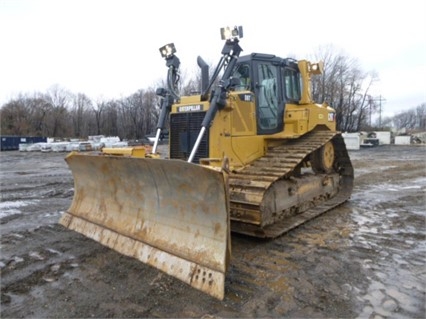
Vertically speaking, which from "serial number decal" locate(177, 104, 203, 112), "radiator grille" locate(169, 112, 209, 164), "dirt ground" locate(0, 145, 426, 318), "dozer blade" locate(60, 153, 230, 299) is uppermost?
"serial number decal" locate(177, 104, 203, 112)

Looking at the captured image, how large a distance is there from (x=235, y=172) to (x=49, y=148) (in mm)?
30279

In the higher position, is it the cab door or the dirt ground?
the cab door

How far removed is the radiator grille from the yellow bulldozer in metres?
0.02

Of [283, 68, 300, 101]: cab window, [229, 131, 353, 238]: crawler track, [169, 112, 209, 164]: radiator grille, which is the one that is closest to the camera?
[229, 131, 353, 238]: crawler track

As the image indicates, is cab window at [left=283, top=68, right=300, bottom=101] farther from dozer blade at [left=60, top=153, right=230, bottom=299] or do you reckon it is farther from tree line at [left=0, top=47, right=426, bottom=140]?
tree line at [left=0, top=47, right=426, bottom=140]

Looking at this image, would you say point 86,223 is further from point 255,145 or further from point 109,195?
point 255,145

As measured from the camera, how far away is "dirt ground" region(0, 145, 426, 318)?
328 centimetres

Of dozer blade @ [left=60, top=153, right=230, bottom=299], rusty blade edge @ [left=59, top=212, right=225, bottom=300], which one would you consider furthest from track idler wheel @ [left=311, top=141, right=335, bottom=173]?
rusty blade edge @ [left=59, top=212, right=225, bottom=300]

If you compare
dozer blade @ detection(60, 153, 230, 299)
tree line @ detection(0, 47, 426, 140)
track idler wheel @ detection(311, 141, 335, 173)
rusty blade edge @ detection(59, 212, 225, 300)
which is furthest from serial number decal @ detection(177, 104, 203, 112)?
tree line @ detection(0, 47, 426, 140)

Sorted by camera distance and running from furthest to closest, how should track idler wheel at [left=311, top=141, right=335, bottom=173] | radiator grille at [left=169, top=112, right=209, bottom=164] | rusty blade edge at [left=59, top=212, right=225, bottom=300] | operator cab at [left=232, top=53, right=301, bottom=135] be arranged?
track idler wheel at [left=311, top=141, right=335, bottom=173]
operator cab at [left=232, top=53, right=301, bottom=135]
radiator grille at [left=169, top=112, right=209, bottom=164]
rusty blade edge at [left=59, top=212, right=225, bottom=300]

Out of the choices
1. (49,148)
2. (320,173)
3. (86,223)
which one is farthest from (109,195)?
(49,148)

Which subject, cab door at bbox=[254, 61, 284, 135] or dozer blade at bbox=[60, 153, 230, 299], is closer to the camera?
dozer blade at bbox=[60, 153, 230, 299]

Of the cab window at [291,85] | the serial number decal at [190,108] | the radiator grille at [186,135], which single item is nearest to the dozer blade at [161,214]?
the radiator grille at [186,135]

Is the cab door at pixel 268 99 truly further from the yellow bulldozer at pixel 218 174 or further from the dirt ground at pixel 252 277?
the dirt ground at pixel 252 277
